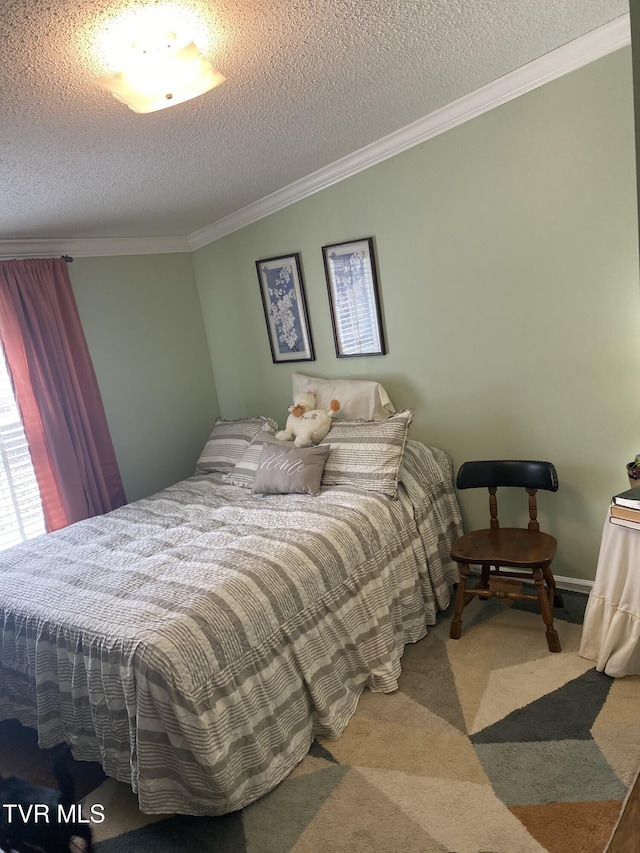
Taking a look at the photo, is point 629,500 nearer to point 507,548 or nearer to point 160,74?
point 507,548

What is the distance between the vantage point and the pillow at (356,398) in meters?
3.42

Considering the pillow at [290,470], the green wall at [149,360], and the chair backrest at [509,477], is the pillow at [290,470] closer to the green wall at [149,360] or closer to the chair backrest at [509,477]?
the chair backrest at [509,477]

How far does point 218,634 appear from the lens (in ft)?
6.74

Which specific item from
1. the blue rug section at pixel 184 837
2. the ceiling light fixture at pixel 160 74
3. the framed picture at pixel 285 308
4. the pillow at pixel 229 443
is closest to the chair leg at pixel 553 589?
the blue rug section at pixel 184 837

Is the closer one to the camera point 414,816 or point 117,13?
point 117,13

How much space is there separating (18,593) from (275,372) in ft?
6.81

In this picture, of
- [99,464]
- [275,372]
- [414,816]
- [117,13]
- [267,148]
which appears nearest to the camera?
[117,13]

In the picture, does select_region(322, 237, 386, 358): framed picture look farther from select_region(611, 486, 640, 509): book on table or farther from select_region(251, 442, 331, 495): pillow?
select_region(611, 486, 640, 509): book on table

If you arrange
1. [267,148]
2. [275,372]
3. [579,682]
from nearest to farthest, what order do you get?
[579,682] < [267,148] < [275,372]

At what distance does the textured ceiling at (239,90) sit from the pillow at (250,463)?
4.41 ft

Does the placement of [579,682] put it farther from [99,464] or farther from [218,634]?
[99,464]

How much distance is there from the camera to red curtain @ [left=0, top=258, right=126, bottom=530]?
10.7 feet

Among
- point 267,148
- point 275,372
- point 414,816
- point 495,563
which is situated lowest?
point 414,816

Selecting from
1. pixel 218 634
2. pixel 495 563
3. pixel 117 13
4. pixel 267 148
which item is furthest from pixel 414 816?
pixel 267 148
